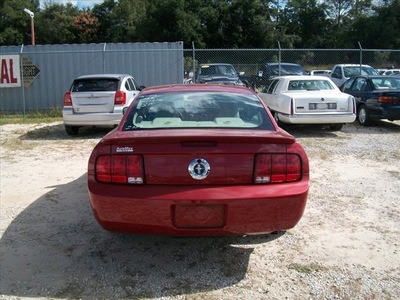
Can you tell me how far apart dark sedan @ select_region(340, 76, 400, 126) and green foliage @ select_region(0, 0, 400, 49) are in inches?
1554

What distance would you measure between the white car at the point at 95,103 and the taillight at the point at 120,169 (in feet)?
23.1

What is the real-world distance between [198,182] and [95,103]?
7653mm

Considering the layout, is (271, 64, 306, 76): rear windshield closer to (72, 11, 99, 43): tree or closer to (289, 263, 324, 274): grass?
(289, 263, 324, 274): grass

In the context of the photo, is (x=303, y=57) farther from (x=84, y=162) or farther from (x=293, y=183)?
(x=293, y=183)

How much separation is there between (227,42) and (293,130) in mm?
44363

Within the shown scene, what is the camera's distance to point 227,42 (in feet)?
178

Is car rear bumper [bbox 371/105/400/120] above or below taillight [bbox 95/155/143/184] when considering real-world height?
below

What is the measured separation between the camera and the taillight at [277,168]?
346 centimetres

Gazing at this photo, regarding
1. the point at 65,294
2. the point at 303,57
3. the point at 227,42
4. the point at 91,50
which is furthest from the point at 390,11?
the point at 65,294

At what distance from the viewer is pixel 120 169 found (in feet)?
11.5

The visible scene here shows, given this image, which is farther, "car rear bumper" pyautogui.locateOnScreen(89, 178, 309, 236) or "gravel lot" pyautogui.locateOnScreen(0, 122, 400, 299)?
"gravel lot" pyautogui.locateOnScreen(0, 122, 400, 299)

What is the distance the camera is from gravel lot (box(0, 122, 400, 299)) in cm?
350

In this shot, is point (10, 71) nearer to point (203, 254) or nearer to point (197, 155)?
point (203, 254)

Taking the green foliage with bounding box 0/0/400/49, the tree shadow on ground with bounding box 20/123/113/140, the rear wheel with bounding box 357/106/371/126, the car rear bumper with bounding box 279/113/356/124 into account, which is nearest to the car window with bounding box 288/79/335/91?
the car rear bumper with bounding box 279/113/356/124
